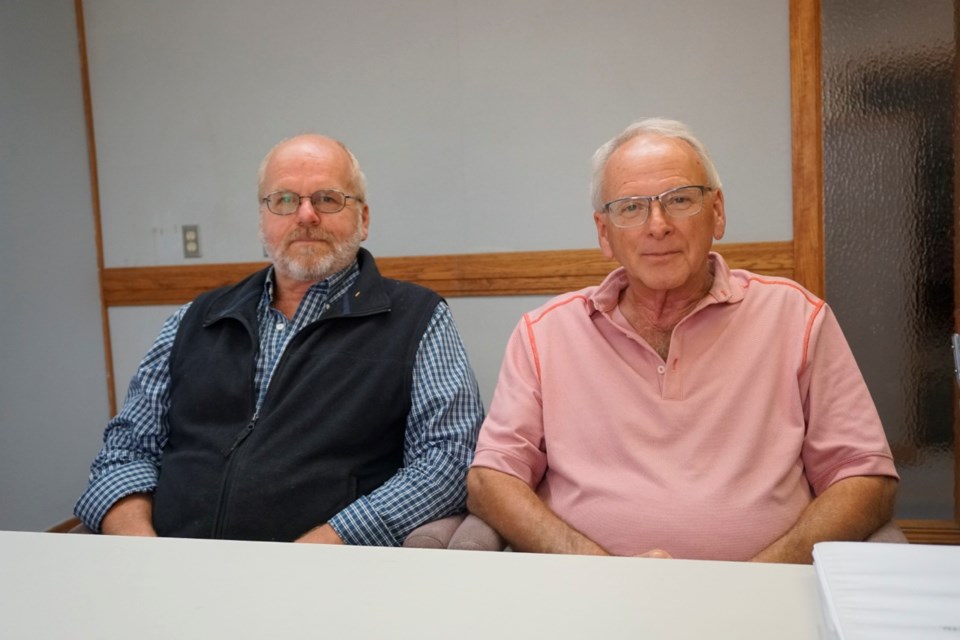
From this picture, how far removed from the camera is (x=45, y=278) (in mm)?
2936

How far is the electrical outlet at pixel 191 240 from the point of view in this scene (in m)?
3.08

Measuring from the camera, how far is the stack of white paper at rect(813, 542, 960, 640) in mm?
700

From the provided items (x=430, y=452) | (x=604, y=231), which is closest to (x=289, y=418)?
(x=430, y=452)

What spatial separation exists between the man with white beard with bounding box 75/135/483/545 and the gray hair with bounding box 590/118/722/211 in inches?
19.7

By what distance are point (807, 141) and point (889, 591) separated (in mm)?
2065

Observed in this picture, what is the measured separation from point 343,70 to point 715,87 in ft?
4.35

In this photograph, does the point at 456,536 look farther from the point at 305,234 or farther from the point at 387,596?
the point at 305,234

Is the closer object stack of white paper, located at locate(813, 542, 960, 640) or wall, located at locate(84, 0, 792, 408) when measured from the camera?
stack of white paper, located at locate(813, 542, 960, 640)

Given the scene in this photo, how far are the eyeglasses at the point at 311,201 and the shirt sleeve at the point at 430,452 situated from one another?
1.25 ft

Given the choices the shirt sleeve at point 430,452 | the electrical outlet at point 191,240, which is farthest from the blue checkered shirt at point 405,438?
the electrical outlet at point 191,240

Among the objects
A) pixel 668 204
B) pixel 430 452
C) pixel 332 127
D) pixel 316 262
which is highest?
pixel 332 127

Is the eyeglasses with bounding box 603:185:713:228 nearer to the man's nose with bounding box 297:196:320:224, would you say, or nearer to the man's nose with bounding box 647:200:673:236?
the man's nose with bounding box 647:200:673:236

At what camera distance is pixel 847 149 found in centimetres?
252

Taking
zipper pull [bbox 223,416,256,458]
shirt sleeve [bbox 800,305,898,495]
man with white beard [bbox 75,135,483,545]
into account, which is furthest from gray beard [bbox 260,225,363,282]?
shirt sleeve [bbox 800,305,898,495]
